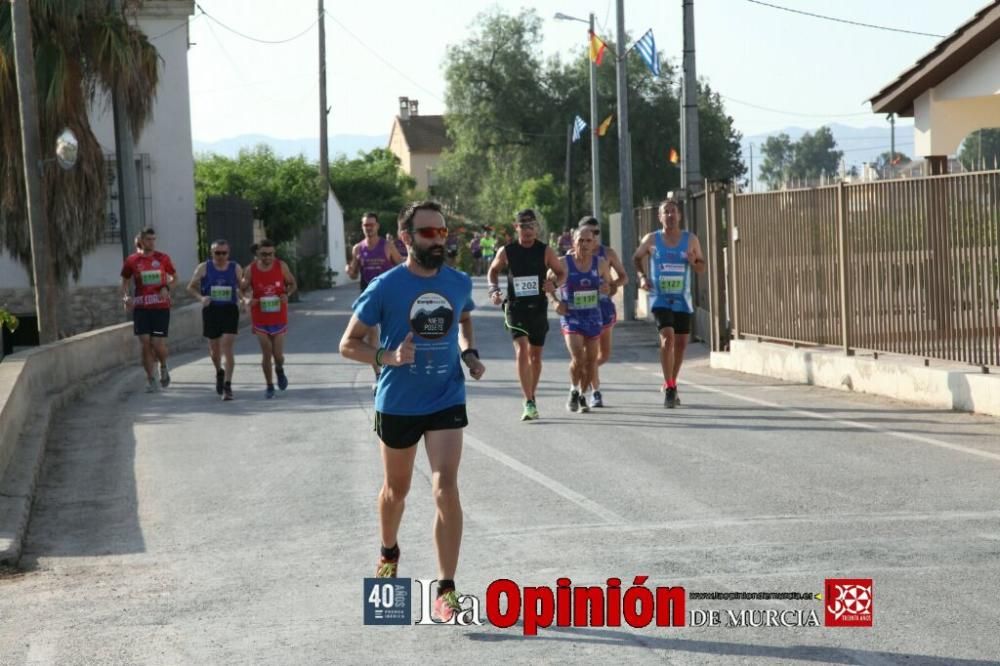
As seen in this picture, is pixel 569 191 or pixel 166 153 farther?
pixel 569 191

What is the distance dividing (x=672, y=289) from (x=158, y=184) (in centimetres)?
2061

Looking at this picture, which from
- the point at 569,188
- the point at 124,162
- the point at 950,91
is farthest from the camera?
the point at 569,188

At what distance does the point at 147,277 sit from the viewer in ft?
60.8

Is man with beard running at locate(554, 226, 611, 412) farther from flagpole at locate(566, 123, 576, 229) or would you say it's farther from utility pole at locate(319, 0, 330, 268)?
flagpole at locate(566, 123, 576, 229)

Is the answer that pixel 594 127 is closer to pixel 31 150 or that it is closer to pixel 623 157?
pixel 623 157

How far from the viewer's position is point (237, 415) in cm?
1603

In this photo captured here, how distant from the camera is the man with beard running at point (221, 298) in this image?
1764 cm

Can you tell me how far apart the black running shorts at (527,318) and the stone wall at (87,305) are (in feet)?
66.6

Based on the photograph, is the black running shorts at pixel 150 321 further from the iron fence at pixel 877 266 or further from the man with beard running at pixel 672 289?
the iron fence at pixel 877 266

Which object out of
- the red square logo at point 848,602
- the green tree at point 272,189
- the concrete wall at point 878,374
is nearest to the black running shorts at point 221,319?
the concrete wall at point 878,374

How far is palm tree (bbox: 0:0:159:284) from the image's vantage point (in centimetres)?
2502

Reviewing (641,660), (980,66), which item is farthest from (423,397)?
(980,66)

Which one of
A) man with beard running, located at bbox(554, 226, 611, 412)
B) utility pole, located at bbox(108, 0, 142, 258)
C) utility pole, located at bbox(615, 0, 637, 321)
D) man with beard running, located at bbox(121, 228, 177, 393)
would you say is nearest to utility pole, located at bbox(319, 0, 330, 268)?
utility pole, located at bbox(615, 0, 637, 321)

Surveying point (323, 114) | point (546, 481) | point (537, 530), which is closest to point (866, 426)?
point (546, 481)
